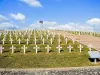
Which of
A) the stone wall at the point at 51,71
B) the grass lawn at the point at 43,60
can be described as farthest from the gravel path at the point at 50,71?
the grass lawn at the point at 43,60

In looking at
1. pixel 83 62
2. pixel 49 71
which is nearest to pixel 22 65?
pixel 49 71

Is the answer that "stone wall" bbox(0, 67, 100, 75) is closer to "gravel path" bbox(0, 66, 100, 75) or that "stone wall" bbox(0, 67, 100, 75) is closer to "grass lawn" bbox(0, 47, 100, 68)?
"gravel path" bbox(0, 66, 100, 75)

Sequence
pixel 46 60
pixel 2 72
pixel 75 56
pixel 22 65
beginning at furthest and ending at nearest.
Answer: pixel 75 56
pixel 46 60
pixel 22 65
pixel 2 72

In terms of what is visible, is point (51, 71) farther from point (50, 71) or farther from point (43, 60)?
point (43, 60)

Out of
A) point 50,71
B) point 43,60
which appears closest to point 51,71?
point 50,71

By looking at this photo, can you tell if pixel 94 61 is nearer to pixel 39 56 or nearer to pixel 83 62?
pixel 83 62

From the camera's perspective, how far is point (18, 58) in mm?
19812

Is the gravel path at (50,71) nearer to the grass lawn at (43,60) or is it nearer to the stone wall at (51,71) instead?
the stone wall at (51,71)

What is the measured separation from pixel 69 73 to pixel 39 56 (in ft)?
20.7

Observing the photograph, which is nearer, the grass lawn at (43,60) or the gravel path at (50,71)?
the gravel path at (50,71)

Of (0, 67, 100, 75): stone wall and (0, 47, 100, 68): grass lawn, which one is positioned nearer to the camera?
(0, 67, 100, 75): stone wall

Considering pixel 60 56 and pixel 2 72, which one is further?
pixel 60 56

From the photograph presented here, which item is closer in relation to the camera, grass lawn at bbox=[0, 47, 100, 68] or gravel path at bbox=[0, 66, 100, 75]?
gravel path at bbox=[0, 66, 100, 75]

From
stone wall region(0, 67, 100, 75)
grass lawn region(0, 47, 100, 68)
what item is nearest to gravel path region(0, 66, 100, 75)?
stone wall region(0, 67, 100, 75)
